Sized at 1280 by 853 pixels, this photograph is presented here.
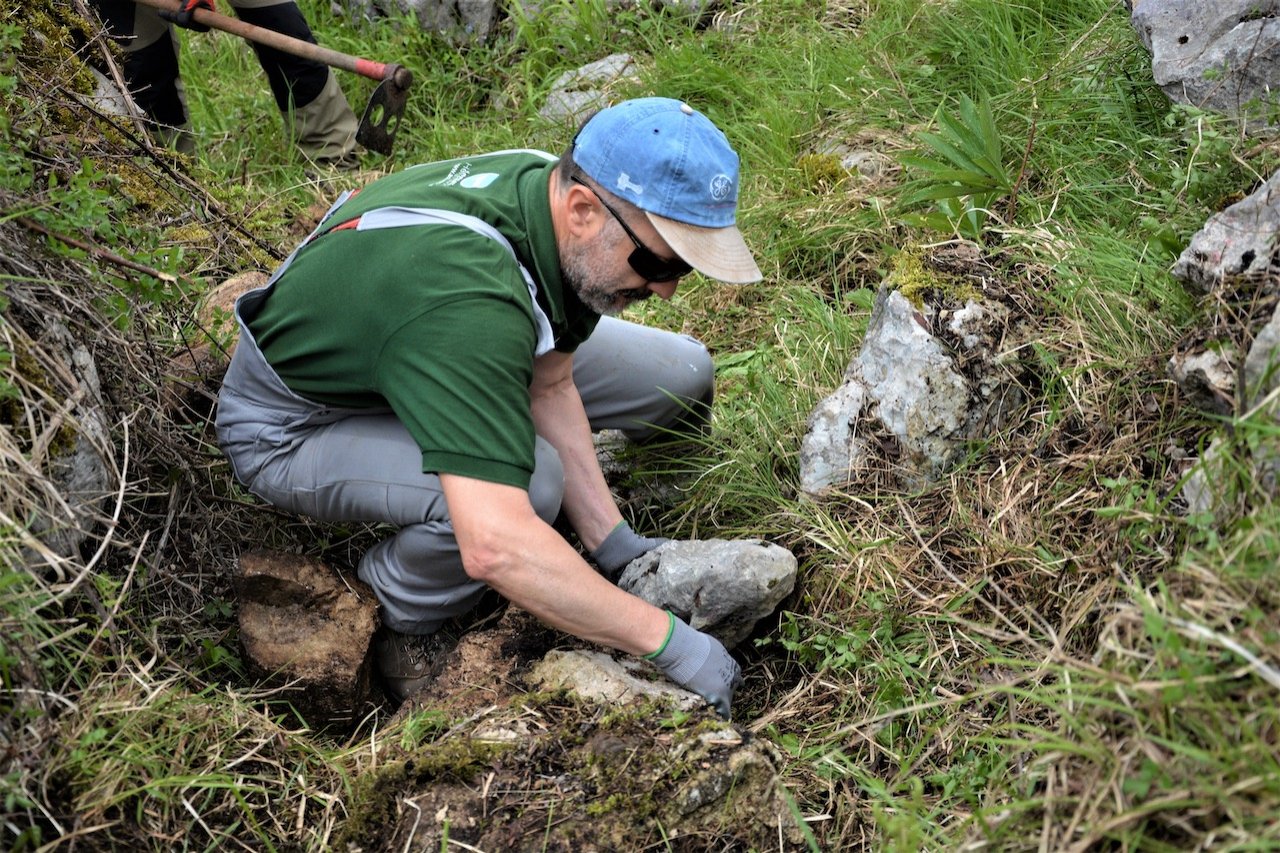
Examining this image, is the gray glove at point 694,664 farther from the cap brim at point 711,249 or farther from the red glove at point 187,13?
the red glove at point 187,13

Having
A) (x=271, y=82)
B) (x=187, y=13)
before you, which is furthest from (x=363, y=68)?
(x=187, y=13)

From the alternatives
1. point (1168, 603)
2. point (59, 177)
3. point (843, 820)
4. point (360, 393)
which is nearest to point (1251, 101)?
point (1168, 603)

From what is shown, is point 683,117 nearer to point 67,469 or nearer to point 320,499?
point 320,499

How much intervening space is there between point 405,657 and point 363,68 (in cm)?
327

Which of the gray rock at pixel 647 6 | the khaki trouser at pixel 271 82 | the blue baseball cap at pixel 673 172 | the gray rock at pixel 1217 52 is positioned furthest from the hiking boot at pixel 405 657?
the gray rock at pixel 647 6

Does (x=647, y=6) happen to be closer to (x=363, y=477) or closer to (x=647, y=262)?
(x=647, y=262)

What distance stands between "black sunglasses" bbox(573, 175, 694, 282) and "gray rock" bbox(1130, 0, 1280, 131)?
1605 mm

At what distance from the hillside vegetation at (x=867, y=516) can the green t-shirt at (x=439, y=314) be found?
401mm


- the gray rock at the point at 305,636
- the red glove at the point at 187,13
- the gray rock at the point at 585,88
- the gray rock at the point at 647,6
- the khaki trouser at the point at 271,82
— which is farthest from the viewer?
the gray rock at the point at 647,6

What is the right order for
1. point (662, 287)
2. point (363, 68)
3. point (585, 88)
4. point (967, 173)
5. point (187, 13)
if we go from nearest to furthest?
point (662, 287)
point (967, 173)
point (187, 13)
point (363, 68)
point (585, 88)

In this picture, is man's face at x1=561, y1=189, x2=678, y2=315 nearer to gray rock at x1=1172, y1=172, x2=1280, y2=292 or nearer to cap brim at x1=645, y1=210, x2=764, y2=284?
cap brim at x1=645, y1=210, x2=764, y2=284

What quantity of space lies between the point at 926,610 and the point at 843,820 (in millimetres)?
541

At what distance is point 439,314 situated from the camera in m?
2.45

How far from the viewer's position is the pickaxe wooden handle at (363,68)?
491 centimetres
